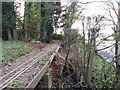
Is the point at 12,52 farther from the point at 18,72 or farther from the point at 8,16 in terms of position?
the point at 8,16

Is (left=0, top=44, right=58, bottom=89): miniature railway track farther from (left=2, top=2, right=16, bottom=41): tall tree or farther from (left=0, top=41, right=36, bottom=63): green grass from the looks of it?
(left=2, top=2, right=16, bottom=41): tall tree

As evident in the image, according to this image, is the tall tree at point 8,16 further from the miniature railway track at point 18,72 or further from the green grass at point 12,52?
the miniature railway track at point 18,72

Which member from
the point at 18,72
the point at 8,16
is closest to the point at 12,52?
the point at 18,72

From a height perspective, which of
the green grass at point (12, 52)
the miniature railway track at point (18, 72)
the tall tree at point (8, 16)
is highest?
the tall tree at point (8, 16)

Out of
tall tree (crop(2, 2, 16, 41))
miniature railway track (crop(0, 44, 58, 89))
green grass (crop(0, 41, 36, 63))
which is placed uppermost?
tall tree (crop(2, 2, 16, 41))

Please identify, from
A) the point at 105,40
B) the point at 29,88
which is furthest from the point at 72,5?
the point at 29,88

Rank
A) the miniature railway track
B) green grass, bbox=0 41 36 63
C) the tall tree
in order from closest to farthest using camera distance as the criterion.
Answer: the miniature railway track → green grass, bbox=0 41 36 63 → the tall tree

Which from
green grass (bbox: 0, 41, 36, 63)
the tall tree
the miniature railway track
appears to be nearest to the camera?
the miniature railway track

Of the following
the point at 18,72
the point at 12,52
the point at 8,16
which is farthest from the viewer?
the point at 8,16

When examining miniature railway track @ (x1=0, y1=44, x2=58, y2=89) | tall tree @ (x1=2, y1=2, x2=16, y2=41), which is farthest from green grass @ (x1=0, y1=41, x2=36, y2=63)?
tall tree @ (x1=2, y1=2, x2=16, y2=41)

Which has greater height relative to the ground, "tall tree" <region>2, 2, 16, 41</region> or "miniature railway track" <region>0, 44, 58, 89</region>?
"tall tree" <region>2, 2, 16, 41</region>

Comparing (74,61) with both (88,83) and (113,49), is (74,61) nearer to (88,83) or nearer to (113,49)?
(88,83)

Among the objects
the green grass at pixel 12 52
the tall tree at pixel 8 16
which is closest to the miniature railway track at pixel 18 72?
the green grass at pixel 12 52

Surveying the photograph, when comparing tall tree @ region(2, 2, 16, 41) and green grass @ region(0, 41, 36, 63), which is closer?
green grass @ region(0, 41, 36, 63)
